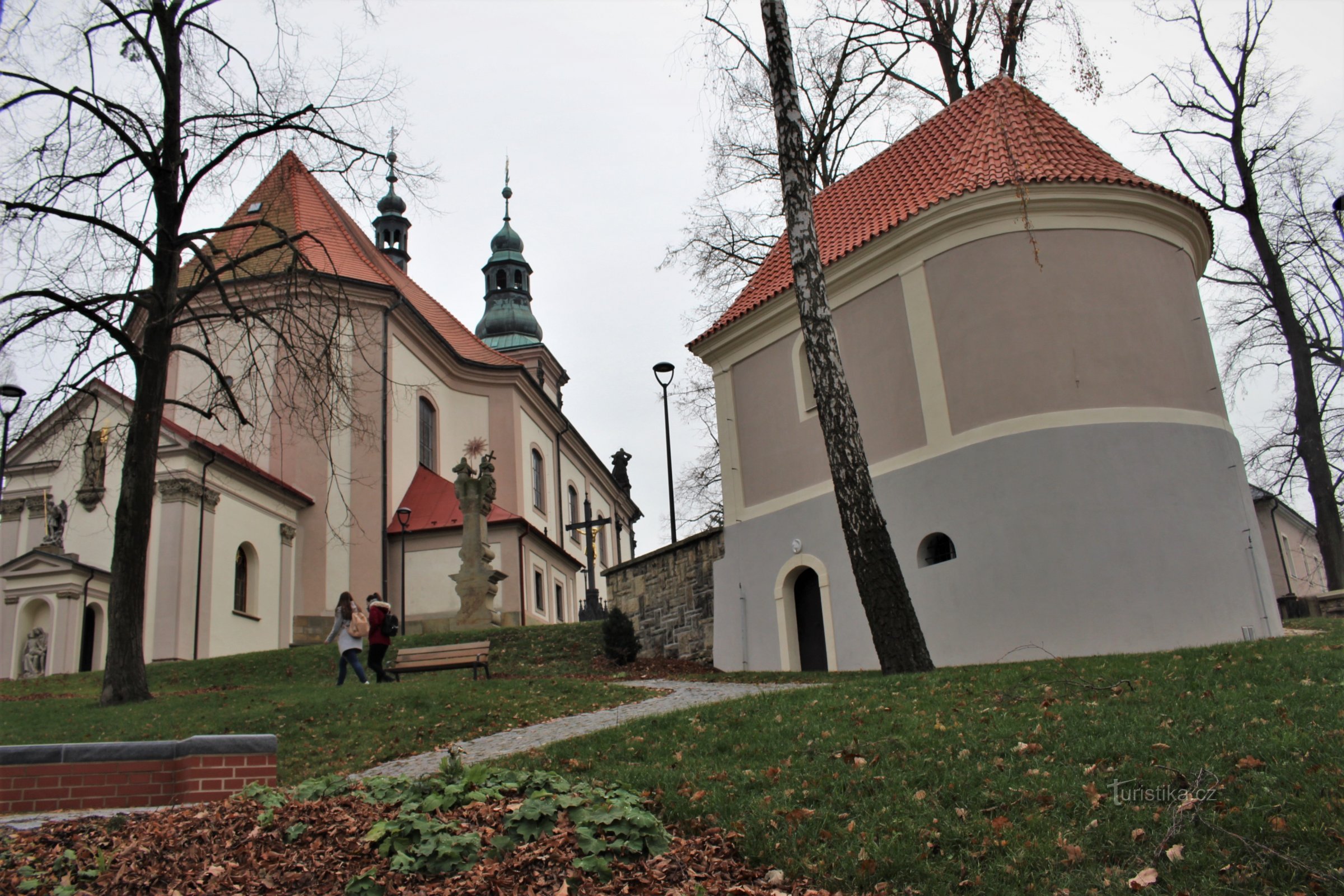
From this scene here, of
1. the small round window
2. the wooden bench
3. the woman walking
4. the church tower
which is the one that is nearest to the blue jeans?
the woman walking

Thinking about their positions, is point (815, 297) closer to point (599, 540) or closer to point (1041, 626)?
point (1041, 626)

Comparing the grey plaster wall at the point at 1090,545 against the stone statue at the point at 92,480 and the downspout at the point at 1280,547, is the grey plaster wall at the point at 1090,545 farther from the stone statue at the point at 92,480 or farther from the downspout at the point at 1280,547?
the stone statue at the point at 92,480

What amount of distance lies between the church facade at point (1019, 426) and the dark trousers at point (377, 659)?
18.4 ft

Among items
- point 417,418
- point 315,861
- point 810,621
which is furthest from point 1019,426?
point 417,418

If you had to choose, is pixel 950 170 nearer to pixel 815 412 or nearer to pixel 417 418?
pixel 815 412

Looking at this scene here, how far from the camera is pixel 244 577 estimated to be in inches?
988

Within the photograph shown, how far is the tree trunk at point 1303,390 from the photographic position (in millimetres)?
19141

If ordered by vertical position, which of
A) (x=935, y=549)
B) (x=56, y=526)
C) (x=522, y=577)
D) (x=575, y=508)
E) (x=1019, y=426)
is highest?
(x=575, y=508)

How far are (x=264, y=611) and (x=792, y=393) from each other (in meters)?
15.5

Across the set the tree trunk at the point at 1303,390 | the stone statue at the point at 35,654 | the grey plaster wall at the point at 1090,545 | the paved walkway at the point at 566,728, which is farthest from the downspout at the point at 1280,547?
the stone statue at the point at 35,654

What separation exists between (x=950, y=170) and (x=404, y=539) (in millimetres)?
18422

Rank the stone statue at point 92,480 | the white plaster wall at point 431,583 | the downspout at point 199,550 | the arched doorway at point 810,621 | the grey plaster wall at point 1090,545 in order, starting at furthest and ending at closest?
the white plaster wall at point 431,583
the stone statue at point 92,480
the downspout at point 199,550
the arched doorway at point 810,621
the grey plaster wall at point 1090,545

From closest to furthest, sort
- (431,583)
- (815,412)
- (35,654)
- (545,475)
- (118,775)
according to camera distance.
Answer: (118,775)
(815,412)
(35,654)
(431,583)
(545,475)

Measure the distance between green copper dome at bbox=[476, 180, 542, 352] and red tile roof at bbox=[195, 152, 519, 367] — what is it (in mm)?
11622
